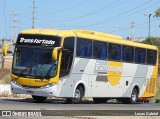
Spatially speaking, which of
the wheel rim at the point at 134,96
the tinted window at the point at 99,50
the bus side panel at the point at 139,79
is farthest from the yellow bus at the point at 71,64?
the wheel rim at the point at 134,96

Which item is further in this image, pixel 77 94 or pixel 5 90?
pixel 5 90

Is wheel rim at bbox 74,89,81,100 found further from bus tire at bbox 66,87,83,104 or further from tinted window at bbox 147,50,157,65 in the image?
tinted window at bbox 147,50,157,65

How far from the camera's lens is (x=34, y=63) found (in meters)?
24.1

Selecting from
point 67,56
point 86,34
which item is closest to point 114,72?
point 86,34

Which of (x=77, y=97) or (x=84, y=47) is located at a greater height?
(x=84, y=47)

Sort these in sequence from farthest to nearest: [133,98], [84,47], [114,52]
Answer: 1. [133,98]
2. [114,52]
3. [84,47]

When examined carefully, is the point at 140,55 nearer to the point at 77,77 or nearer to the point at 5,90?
the point at 77,77

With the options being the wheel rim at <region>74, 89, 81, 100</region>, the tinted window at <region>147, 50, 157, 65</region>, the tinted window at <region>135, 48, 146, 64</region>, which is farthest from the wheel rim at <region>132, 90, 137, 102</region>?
the wheel rim at <region>74, 89, 81, 100</region>

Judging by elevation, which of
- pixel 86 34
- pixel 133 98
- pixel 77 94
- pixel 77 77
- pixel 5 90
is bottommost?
pixel 133 98

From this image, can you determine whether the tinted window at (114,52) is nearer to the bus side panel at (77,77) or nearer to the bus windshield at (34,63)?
the bus side panel at (77,77)

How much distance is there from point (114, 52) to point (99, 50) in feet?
5.44

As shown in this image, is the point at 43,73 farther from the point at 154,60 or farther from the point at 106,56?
the point at 154,60

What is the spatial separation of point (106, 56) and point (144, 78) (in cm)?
591

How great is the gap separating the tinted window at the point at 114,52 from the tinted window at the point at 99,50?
1.59 feet
